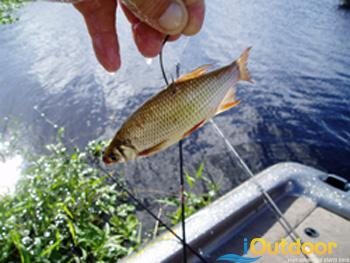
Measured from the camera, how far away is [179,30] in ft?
5.08

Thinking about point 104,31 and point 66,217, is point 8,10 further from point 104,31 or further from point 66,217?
point 104,31

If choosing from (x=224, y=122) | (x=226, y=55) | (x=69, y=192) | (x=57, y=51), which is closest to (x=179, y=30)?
(x=69, y=192)

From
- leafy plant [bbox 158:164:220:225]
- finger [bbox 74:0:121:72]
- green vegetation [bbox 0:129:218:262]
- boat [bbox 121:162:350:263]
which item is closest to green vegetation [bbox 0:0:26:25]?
green vegetation [bbox 0:129:218:262]

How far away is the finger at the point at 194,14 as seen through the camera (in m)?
1.54

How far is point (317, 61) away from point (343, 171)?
5.03m

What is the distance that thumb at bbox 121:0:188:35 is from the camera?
4.74 feet

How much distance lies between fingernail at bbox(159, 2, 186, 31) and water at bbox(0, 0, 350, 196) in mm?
3988

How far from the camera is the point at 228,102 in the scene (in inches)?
61.1

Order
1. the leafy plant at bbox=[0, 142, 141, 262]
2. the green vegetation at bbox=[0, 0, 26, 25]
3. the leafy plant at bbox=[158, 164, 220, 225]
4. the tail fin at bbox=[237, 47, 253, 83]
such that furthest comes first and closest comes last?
the green vegetation at bbox=[0, 0, 26, 25], the leafy plant at bbox=[158, 164, 220, 225], the leafy plant at bbox=[0, 142, 141, 262], the tail fin at bbox=[237, 47, 253, 83]

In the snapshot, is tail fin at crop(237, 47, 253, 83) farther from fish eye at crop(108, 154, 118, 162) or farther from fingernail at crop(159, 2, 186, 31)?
fish eye at crop(108, 154, 118, 162)

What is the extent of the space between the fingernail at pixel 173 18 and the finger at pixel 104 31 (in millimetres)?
505

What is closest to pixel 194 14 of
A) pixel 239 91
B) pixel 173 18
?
pixel 173 18

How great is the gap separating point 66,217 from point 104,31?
3.13m

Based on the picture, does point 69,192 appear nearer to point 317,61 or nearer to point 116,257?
point 116,257
